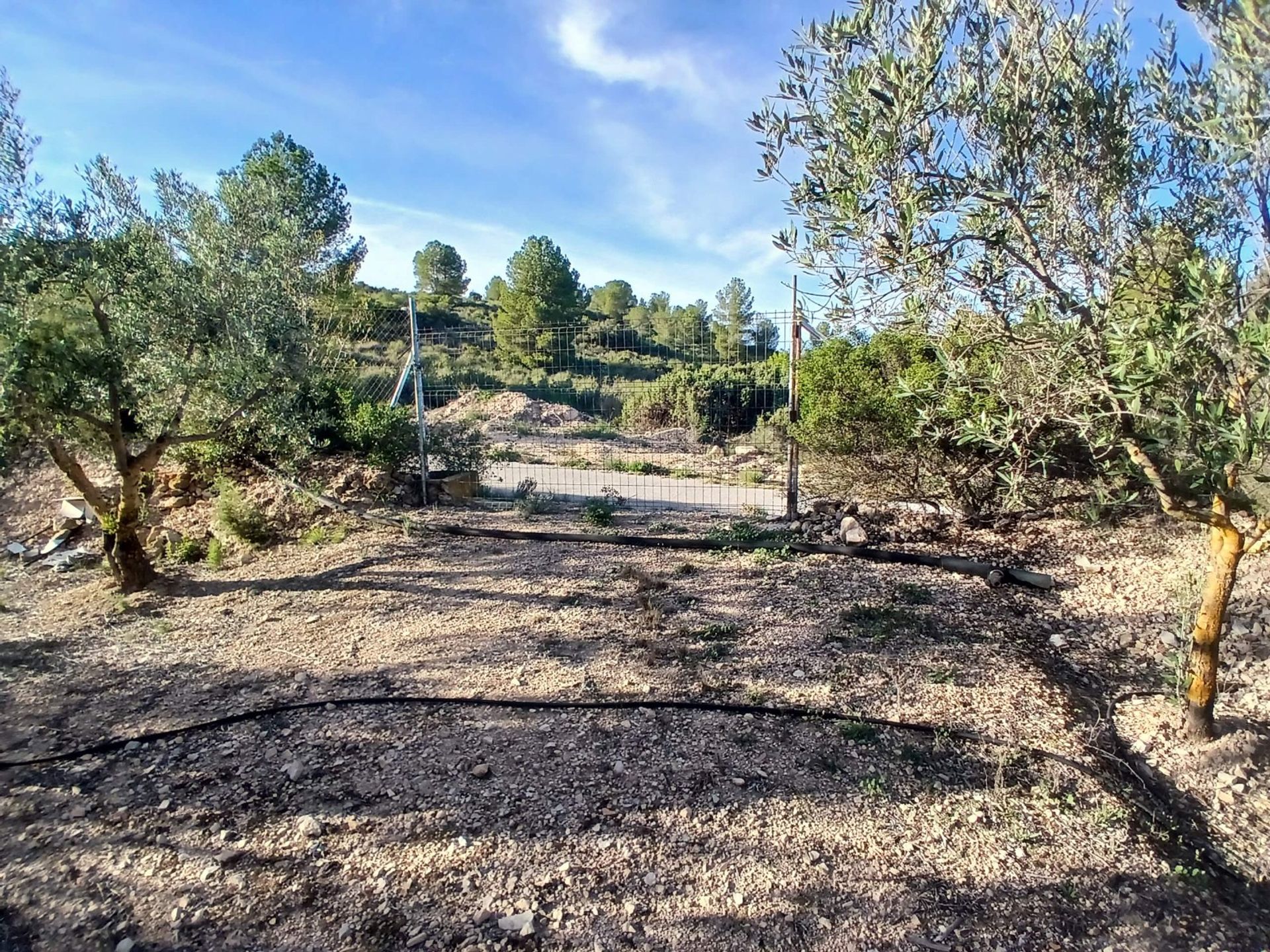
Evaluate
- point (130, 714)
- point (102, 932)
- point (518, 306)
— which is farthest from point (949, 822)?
point (518, 306)

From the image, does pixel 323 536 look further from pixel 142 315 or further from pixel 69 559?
pixel 142 315

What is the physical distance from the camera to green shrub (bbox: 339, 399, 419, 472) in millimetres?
7773

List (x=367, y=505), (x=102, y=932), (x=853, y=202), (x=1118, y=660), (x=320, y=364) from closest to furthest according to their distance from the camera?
1. (x=102, y=932)
2. (x=853, y=202)
3. (x=1118, y=660)
4. (x=320, y=364)
5. (x=367, y=505)

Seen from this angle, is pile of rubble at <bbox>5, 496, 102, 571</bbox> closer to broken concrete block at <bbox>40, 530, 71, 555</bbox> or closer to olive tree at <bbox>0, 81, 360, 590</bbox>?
broken concrete block at <bbox>40, 530, 71, 555</bbox>

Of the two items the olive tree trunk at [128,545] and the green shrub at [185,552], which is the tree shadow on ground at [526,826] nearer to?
the olive tree trunk at [128,545]

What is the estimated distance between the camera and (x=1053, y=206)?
2.70 meters

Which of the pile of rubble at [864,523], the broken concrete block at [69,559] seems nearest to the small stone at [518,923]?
the pile of rubble at [864,523]

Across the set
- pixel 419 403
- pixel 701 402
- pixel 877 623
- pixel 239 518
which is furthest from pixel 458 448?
pixel 701 402

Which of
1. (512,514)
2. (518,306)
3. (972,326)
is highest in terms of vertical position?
(518,306)

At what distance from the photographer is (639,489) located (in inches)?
375

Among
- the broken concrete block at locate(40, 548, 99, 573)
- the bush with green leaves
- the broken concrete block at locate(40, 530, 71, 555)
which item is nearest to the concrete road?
the bush with green leaves

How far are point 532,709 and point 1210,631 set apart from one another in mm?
3278

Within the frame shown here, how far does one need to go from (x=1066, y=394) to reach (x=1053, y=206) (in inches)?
29.2

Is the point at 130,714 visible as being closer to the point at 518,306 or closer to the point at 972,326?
the point at 972,326
